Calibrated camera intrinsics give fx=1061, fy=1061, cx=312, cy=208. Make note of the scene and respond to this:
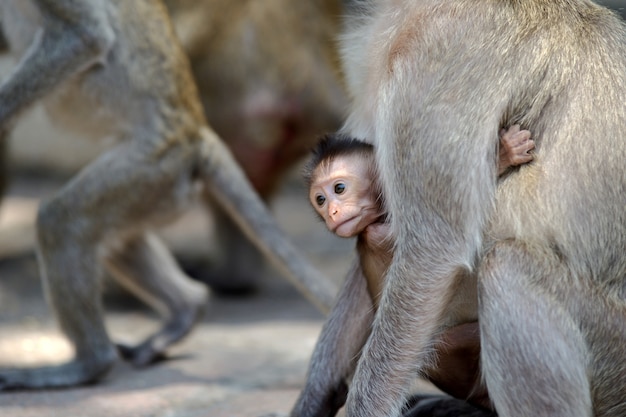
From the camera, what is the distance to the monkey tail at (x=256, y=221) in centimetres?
600

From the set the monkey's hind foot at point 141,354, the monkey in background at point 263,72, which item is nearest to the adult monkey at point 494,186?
the monkey's hind foot at point 141,354

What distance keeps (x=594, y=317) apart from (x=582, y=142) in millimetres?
642

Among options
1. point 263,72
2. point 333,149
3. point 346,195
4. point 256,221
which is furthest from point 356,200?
point 263,72

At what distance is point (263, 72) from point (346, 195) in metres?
4.28

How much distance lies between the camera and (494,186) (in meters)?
3.92

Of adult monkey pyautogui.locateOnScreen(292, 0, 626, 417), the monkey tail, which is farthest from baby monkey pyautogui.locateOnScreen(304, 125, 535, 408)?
the monkey tail

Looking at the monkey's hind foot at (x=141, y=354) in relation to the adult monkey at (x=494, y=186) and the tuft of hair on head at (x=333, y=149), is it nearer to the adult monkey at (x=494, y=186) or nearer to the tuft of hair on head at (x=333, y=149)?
the tuft of hair on head at (x=333, y=149)

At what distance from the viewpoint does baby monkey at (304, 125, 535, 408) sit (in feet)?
14.2

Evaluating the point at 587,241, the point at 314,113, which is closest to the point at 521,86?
the point at 587,241

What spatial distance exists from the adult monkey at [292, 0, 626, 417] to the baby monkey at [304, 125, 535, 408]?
0.99 feet

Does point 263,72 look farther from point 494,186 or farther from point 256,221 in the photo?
point 494,186

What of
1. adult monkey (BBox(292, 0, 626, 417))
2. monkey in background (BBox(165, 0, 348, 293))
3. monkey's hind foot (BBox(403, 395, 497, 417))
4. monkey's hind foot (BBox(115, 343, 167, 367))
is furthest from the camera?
monkey in background (BBox(165, 0, 348, 293))

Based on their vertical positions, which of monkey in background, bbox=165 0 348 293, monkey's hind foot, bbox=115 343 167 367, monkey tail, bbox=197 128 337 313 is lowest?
monkey's hind foot, bbox=115 343 167 367

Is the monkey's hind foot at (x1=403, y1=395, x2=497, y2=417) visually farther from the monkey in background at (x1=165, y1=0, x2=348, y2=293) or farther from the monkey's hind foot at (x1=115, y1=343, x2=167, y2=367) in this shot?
the monkey in background at (x1=165, y1=0, x2=348, y2=293)
